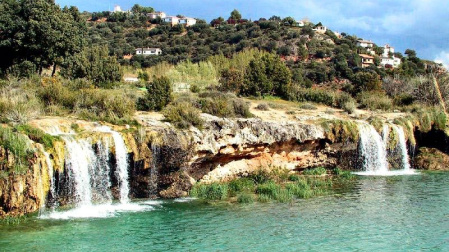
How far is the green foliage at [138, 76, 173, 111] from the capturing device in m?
28.0

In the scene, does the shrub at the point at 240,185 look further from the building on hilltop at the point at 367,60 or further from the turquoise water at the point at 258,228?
the building on hilltop at the point at 367,60

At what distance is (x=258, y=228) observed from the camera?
15.6 meters

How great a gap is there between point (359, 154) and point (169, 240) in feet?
58.1

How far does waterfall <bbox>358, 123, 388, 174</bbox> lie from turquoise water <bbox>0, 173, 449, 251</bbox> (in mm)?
8419

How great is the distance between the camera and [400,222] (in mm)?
16328

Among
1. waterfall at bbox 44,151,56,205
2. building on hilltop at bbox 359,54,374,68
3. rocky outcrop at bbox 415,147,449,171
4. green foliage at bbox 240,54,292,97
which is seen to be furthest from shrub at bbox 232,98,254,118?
building on hilltop at bbox 359,54,374,68

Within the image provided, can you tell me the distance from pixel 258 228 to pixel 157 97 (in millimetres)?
14647

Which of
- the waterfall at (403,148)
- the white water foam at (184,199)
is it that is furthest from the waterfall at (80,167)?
the waterfall at (403,148)

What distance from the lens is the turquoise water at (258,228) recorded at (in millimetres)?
13656

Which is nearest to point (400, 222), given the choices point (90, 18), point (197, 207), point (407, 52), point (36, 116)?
point (197, 207)

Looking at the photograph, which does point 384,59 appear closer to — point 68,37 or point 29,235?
point 68,37

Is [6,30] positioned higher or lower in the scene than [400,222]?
higher

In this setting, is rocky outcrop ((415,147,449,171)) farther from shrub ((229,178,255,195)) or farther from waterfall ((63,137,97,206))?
waterfall ((63,137,97,206))

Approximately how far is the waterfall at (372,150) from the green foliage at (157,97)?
1223 centimetres
